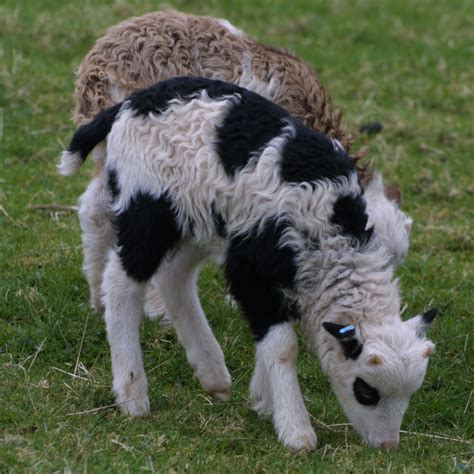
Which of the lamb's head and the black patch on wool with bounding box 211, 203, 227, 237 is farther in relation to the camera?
the black patch on wool with bounding box 211, 203, 227, 237

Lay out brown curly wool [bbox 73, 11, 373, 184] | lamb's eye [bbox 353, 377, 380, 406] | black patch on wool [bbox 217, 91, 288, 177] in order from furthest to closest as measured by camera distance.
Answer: brown curly wool [bbox 73, 11, 373, 184], black patch on wool [bbox 217, 91, 288, 177], lamb's eye [bbox 353, 377, 380, 406]

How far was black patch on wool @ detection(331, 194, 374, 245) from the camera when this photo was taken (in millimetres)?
5672

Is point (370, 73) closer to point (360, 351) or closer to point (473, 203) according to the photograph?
point (473, 203)

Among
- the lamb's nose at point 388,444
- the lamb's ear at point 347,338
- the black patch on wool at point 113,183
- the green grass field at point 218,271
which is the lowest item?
the green grass field at point 218,271

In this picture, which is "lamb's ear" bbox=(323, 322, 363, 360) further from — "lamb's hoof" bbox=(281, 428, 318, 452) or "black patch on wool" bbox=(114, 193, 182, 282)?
"black patch on wool" bbox=(114, 193, 182, 282)

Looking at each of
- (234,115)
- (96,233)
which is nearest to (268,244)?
(234,115)

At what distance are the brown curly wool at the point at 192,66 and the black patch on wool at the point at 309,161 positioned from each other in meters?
1.53

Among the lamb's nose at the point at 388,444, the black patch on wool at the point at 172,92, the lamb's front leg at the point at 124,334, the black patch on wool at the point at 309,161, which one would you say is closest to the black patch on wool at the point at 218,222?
the black patch on wool at the point at 309,161

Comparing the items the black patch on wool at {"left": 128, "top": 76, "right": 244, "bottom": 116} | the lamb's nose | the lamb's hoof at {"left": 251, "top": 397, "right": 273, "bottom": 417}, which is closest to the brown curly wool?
the black patch on wool at {"left": 128, "top": 76, "right": 244, "bottom": 116}

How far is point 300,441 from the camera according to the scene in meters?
5.58

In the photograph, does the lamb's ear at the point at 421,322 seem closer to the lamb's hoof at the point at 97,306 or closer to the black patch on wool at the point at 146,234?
the black patch on wool at the point at 146,234

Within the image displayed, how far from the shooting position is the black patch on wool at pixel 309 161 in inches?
223

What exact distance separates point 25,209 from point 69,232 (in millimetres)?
475

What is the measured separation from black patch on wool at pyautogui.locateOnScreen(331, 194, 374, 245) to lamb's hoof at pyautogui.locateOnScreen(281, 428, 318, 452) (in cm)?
101
